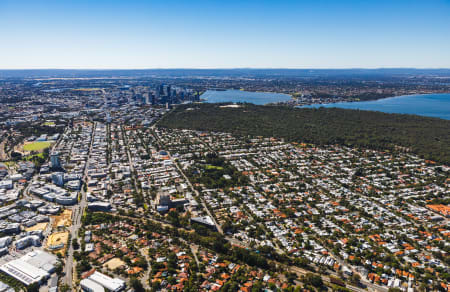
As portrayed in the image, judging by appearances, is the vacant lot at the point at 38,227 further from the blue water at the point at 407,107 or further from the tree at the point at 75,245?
the blue water at the point at 407,107

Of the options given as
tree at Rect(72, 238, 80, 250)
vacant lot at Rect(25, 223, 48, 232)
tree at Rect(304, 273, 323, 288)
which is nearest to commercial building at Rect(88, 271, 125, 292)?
tree at Rect(72, 238, 80, 250)

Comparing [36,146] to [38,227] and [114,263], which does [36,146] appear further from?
[114,263]

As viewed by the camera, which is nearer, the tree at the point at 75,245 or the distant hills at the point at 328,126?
the tree at the point at 75,245

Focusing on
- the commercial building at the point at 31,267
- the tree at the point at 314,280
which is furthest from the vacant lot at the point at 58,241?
the tree at the point at 314,280

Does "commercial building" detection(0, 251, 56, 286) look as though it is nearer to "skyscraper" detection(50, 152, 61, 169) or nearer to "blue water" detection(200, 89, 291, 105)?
"skyscraper" detection(50, 152, 61, 169)

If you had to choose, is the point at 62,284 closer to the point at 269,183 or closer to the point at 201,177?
the point at 201,177

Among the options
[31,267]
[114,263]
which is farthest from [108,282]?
[31,267]
